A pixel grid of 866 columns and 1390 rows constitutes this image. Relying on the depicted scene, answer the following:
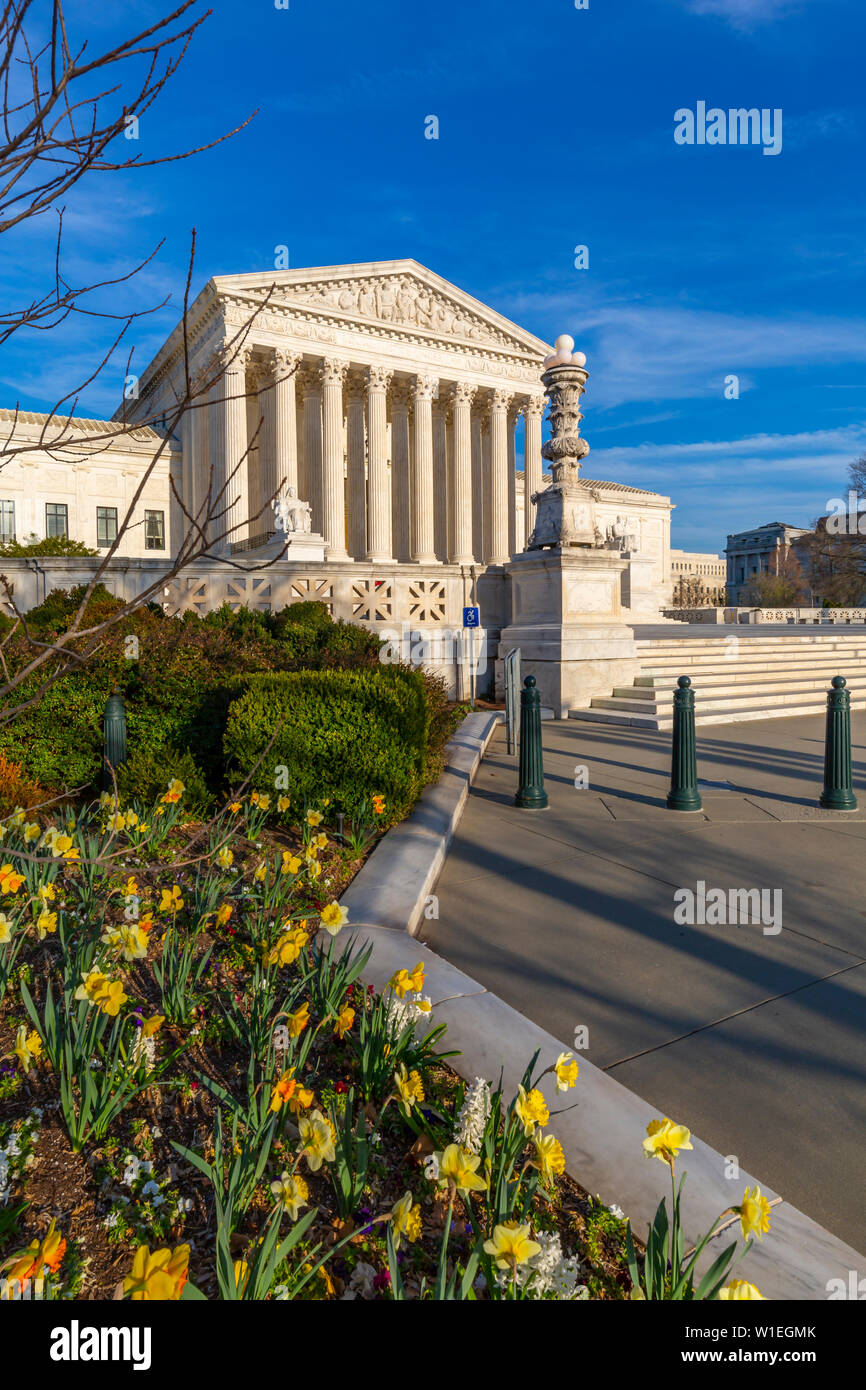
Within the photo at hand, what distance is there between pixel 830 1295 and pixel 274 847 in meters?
4.01

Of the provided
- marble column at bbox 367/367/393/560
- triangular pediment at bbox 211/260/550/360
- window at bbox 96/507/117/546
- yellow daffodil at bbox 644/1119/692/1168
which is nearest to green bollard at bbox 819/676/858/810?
yellow daffodil at bbox 644/1119/692/1168

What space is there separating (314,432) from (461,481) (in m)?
9.09

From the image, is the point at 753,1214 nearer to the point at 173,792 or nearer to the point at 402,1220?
the point at 402,1220

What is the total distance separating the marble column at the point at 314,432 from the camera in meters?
41.5

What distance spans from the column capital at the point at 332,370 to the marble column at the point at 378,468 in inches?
75.4

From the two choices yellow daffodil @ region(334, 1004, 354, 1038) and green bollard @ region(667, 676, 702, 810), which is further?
green bollard @ region(667, 676, 702, 810)

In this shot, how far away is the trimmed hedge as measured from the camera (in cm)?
583

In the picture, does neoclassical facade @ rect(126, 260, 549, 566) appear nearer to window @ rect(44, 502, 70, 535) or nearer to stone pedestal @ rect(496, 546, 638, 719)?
window @ rect(44, 502, 70, 535)

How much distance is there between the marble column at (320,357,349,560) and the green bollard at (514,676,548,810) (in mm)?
33650

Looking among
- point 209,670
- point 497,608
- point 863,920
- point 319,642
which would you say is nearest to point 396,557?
point 497,608

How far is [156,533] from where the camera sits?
4481cm

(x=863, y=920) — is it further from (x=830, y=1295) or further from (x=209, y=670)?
(x=209, y=670)

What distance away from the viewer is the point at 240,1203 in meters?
1.92

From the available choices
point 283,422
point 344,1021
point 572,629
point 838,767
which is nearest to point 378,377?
point 283,422
